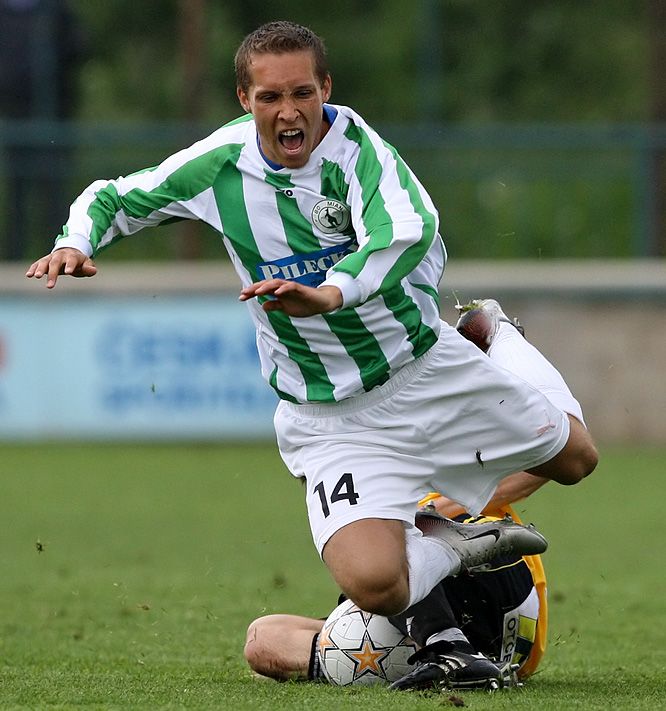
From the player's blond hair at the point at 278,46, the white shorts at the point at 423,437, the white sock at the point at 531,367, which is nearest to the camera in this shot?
the player's blond hair at the point at 278,46

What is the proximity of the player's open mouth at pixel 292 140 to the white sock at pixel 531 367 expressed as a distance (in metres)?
1.30

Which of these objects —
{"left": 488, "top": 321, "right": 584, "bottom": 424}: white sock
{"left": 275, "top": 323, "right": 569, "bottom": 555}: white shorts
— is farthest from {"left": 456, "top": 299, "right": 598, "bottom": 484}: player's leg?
{"left": 275, "top": 323, "right": 569, "bottom": 555}: white shorts

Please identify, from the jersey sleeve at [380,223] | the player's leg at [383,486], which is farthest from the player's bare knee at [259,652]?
the jersey sleeve at [380,223]

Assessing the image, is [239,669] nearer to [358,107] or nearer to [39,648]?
[39,648]

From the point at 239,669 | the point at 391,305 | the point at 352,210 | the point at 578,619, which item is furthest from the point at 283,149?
the point at 578,619

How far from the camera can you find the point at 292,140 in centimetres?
550

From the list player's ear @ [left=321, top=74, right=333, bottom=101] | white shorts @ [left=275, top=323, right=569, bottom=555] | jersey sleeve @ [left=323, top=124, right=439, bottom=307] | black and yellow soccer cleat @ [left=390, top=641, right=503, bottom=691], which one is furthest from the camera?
white shorts @ [left=275, top=323, right=569, bottom=555]

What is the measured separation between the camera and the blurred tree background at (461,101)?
17344mm

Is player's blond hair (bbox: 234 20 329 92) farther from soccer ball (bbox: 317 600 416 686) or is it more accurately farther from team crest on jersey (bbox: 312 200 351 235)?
soccer ball (bbox: 317 600 416 686)

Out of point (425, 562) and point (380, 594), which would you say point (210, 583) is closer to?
point (425, 562)

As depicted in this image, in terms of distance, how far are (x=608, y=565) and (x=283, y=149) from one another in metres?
4.70

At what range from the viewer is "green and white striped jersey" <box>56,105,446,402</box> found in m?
5.58

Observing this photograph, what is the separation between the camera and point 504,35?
81.2 ft

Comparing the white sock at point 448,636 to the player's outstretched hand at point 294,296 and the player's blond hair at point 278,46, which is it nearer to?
the player's outstretched hand at point 294,296
